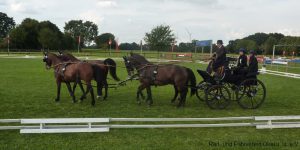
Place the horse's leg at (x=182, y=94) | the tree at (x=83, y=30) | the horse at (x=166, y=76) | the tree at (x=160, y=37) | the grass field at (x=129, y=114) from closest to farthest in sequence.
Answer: the grass field at (x=129, y=114), the horse at (x=166, y=76), the horse's leg at (x=182, y=94), the tree at (x=160, y=37), the tree at (x=83, y=30)

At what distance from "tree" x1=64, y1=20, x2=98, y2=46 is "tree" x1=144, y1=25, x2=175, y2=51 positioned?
170 feet

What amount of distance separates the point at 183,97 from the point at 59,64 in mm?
4238

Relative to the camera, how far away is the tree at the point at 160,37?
53.8 meters

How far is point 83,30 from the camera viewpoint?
105 m

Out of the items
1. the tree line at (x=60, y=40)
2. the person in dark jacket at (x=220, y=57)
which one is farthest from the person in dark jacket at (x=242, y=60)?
the tree line at (x=60, y=40)

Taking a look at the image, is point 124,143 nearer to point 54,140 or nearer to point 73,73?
point 54,140

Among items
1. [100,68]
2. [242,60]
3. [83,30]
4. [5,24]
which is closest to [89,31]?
[83,30]

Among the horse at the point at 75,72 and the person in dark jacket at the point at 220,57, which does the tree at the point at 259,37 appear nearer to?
the person in dark jacket at the point at 220,57

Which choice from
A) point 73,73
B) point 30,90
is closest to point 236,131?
point 73,73

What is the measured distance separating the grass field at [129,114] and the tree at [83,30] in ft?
300

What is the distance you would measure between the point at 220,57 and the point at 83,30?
99623 millimetres

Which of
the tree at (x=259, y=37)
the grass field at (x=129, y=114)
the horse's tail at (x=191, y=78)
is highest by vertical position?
the tree at (x=259, y=37)

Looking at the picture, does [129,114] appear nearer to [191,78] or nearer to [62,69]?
[191,78]

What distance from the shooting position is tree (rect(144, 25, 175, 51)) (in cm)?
5384
